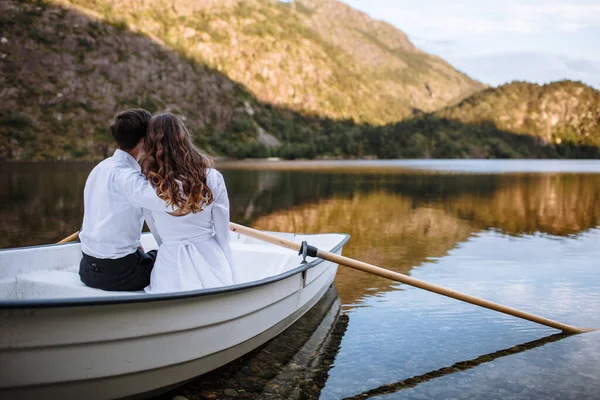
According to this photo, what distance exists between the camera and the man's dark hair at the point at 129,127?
16.8ft

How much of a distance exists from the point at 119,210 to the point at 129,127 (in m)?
0.77

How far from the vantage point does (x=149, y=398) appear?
5.36m

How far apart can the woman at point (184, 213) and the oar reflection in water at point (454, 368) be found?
1921mm

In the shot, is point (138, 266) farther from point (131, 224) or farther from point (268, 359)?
point (268, 359)

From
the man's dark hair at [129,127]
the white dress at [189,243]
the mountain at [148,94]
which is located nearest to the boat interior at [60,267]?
the white dress at [189,243]

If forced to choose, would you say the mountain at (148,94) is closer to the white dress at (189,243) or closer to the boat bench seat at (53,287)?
the boat bench seat at (53,287)

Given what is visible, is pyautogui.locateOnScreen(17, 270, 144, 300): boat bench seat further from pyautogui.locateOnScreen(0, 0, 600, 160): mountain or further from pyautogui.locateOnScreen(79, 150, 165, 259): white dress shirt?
pyautogui.locateOnScreen(0, 0, 600, 160): mountain

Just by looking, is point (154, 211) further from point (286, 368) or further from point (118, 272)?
point (286, 368)

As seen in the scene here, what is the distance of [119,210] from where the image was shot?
5094 mm

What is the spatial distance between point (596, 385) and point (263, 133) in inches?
6819

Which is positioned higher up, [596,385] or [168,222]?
[168,222]

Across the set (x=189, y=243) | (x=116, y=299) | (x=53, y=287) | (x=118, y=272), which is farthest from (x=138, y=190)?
(x=53, y=287)

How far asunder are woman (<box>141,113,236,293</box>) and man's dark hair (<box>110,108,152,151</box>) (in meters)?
0.15

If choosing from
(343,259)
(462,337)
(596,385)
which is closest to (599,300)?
(462,337)
